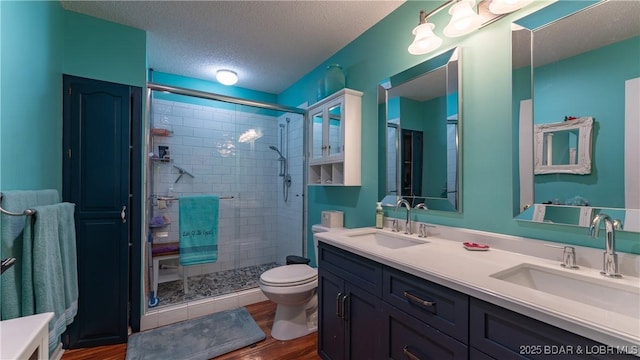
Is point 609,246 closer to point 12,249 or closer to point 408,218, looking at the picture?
point 408,218

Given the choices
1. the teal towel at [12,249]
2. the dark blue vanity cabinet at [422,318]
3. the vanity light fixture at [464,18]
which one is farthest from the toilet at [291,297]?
the vanity light fixture at [464,18]

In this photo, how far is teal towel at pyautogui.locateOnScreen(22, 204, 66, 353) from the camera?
1.08 metres

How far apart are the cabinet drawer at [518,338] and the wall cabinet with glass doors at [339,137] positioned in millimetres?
1398

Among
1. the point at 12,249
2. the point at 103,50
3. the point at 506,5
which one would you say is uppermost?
the point at 103,50

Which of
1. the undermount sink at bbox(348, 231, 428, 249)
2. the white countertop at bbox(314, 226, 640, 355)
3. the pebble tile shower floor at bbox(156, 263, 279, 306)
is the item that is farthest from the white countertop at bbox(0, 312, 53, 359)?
the pebble tile shower floor at bbox(156, 263, 279, 306)

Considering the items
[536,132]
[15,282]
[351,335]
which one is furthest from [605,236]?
[15,282]

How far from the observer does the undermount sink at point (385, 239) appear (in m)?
Answer: 1.60

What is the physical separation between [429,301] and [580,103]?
1.03 metres

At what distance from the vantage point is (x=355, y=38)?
226cm

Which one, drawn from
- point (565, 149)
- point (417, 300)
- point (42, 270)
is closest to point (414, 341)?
point (417, 300)

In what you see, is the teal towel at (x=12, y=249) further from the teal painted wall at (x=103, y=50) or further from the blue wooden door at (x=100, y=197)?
the teal painted wall at (x=103, y=50)

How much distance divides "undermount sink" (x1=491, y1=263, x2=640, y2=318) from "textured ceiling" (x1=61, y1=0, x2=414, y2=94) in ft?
6.09

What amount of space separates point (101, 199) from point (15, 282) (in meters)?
1.04

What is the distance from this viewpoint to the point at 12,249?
109 cm
